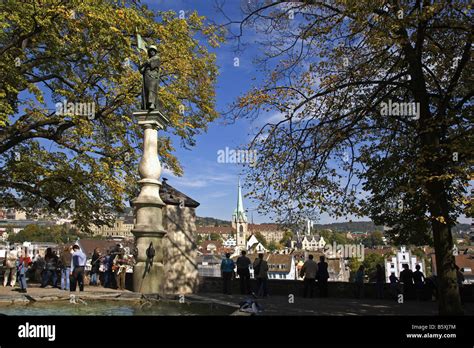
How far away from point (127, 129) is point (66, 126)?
2.54m

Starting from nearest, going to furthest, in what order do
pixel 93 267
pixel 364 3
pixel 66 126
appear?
pixel 364 3
pixel 93 267
pixel 66 126

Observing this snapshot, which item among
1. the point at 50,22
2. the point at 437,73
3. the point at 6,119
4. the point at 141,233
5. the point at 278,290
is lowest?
the point at 278,290

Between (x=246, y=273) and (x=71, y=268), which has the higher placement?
(x=71, y=268)

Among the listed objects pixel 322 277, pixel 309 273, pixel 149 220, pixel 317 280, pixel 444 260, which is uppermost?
pixel 149 220

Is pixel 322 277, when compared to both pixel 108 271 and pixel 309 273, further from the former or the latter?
pixel 108 271

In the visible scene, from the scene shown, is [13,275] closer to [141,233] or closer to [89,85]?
[89,85]

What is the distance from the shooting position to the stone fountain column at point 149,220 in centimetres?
1125

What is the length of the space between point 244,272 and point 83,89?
9.53 meters

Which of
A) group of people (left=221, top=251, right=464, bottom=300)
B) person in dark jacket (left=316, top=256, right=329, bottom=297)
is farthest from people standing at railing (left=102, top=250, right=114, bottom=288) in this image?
person in dark jacket (left=316, top=256, right=329, bottom=297)

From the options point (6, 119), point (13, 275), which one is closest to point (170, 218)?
point (6, 119)

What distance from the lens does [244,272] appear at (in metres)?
15.7

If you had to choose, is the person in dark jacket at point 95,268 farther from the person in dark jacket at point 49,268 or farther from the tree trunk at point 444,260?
the tree trunk at point 444,260

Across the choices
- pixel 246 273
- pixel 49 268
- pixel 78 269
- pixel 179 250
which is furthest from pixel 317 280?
pixel 49 268

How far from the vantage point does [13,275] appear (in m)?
17.7
